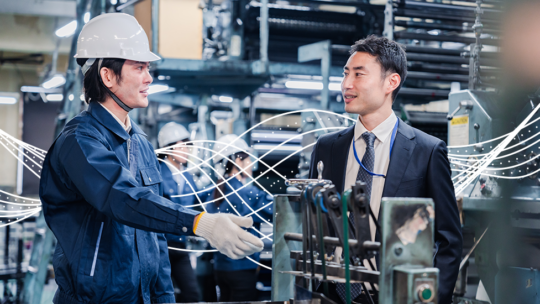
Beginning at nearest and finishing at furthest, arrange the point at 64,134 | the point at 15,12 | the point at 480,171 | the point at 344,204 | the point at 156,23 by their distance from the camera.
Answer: the point at 344,204
the point at 64,134
the point at 480,171
the point at 156,23
the point at 15,12

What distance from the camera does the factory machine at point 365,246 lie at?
1089 mm

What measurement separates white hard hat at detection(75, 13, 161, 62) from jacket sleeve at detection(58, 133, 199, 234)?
40 centimetres

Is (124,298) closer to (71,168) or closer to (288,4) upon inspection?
(71,168)

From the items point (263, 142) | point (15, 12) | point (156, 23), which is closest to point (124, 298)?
point (156, 23)

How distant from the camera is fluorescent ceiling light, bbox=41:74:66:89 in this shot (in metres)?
10.2

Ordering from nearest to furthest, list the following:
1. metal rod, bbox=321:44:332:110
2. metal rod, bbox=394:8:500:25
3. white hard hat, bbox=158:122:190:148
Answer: metal rod, bbox=321:44:332:110 < metal rod, bbox=394:8:500:25 < white hard hat, bbox=158:122:190:148

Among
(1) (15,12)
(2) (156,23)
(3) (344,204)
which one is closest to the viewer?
(3) (344,204)

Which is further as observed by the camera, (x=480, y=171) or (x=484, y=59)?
(x=484, y=59)

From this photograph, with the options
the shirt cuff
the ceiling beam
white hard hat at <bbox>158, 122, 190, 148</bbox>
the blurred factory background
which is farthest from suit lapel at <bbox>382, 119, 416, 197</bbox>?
the ceiling beam

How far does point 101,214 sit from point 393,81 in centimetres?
121

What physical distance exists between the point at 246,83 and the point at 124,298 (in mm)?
3353

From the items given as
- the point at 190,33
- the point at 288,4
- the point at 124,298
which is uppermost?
the point at 288,4

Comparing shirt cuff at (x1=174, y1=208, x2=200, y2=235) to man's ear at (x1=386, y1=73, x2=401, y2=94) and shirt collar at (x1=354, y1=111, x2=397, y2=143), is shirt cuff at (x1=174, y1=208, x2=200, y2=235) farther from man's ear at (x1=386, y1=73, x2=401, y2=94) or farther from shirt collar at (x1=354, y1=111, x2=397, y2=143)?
man's ear at (x1=386, y1=73, x2=401, y2=94)

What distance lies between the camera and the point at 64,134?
1644mm
